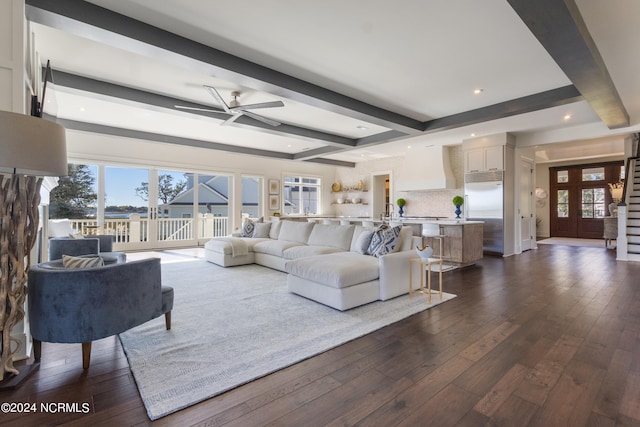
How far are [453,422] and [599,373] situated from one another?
126 cm

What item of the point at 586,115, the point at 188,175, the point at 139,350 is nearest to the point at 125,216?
the point at 188,175

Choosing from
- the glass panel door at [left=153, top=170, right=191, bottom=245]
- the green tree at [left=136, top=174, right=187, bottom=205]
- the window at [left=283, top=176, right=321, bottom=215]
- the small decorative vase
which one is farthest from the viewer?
the window at [left=283, top=176, right=321, bottom=215]

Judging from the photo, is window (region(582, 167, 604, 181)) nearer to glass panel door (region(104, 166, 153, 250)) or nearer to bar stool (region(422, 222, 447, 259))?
bar stool (region(422, 222, 447, 259))

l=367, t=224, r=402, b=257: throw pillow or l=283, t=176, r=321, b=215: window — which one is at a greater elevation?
l=283, t=176, r=321, b=215: window

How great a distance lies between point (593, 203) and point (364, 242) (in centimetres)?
1071

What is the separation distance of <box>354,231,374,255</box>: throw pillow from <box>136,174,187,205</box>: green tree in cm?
641

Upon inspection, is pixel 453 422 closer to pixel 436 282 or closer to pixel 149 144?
pixel 436 282

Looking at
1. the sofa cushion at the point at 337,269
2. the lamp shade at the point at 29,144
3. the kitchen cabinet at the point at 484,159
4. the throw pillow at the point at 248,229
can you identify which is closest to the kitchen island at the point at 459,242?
the kitchen cabinet at the point at 484,159

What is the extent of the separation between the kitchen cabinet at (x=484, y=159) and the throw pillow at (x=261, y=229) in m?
5.09

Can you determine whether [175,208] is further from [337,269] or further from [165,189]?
[337,269]

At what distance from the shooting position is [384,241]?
12.7ft

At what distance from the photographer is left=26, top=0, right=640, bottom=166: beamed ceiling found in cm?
268

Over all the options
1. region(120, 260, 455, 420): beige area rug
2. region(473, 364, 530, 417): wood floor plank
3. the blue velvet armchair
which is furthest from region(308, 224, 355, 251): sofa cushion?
the blue velvet armchair

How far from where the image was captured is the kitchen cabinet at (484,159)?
7.00m
